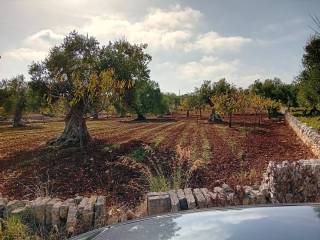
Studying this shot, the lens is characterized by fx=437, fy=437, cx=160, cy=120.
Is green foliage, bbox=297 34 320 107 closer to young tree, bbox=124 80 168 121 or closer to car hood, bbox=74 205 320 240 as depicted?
young tree, bbox=124 80 168 121

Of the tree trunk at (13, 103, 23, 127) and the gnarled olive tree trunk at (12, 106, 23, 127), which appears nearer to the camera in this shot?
the gnarled olive tree trunk at (12, 106, 23, 127)

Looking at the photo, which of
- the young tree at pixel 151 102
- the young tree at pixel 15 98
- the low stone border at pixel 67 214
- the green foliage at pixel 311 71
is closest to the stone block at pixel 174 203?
the low stone border at pixel 67 214

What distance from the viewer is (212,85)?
6159 cm

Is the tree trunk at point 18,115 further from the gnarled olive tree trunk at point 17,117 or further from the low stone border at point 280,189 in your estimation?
the low stone border at point 280,189

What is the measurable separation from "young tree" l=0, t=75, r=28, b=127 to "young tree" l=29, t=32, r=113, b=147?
27.7 metres

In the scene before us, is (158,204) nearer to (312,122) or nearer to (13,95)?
(312,122)

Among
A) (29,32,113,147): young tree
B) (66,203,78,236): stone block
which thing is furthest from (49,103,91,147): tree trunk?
(66,203,78,236): stone block

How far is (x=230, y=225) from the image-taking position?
7.09ft

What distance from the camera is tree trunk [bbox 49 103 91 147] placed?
93.8 ft

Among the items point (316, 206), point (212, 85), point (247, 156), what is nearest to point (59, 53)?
point (247, 156)

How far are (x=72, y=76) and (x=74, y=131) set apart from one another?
12.7ft

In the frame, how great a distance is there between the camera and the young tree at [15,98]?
56531 mm

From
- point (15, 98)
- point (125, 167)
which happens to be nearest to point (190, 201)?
point (125, 167)

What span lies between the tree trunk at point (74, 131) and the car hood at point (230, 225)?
85.9 ft
